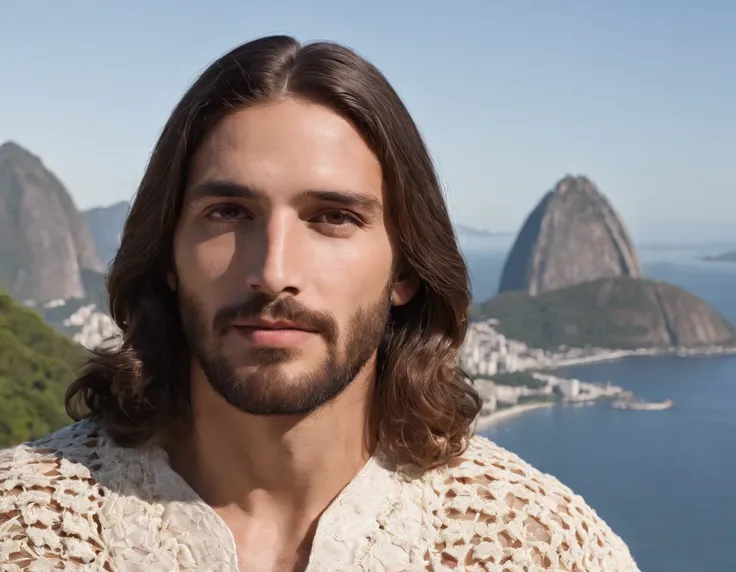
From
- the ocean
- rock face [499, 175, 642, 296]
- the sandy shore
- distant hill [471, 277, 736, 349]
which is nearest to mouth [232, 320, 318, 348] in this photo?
the ocean

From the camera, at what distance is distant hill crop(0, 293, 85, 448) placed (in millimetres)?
18047

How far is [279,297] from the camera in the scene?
2.14 meters

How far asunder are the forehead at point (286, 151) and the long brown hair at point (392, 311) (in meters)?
0.04

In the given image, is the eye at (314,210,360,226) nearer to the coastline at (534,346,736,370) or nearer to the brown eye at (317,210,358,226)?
the brown eye at (317,210,358,226)

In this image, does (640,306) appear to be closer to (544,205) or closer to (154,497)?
(544,205)

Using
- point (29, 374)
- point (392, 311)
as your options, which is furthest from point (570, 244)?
point (392, 311)

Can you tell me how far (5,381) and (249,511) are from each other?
A: 17876mm

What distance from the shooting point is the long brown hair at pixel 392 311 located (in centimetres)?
237

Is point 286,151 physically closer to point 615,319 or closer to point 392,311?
point 392,311

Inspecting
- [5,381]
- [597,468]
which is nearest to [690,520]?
[597,468]

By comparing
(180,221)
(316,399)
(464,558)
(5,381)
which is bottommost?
(5,381)

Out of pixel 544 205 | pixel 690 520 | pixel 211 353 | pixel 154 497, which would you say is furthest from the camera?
pixel 544 205

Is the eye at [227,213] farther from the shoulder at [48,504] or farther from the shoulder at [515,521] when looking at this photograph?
the shoulder at [515,521]

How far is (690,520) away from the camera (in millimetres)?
51594
